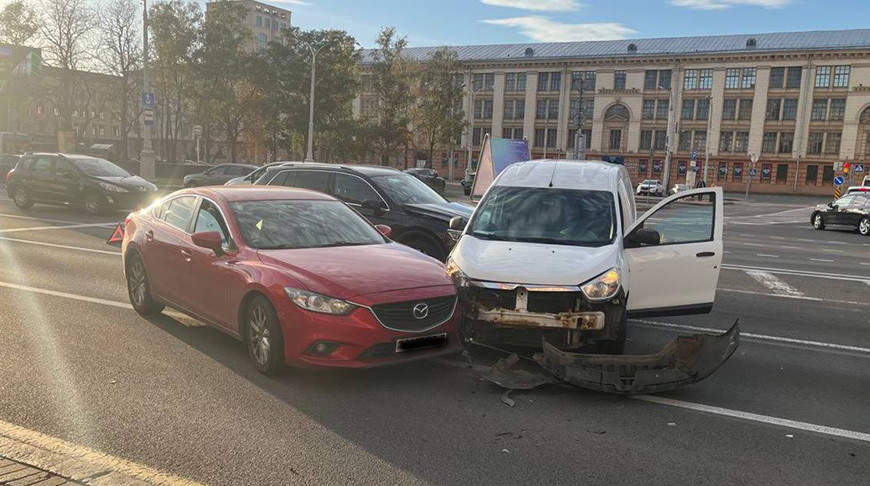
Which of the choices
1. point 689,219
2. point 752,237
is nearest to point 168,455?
point 689,219

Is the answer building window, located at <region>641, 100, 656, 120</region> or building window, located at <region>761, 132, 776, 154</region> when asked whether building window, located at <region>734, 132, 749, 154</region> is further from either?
building window, located at <region>641, 100, 656, 120</region>

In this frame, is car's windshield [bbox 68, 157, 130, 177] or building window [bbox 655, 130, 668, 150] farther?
building window [bbox 655, 130, 668, 150]

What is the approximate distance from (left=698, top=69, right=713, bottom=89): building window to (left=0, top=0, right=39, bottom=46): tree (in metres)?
65.9

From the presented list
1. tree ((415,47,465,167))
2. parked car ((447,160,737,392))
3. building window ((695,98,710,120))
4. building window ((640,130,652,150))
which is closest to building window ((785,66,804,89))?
building window ((695,98,710,120))

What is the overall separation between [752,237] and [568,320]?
1845 centimetres

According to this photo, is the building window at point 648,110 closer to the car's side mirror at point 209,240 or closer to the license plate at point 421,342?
the license plate at point 421,342

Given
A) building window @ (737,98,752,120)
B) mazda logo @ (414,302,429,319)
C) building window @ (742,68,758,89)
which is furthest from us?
building window @ (737,98,752,120)

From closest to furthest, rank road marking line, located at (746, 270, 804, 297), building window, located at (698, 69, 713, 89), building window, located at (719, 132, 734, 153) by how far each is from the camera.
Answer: road marking line, located at (746, 270, 804, 297) < building window, located at (719, 132, 734, 153) < building window, located at (698, 69, 713, 89)

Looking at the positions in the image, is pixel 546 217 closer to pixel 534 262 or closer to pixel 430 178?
pixel 534 262

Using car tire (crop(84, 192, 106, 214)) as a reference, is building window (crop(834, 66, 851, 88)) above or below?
above

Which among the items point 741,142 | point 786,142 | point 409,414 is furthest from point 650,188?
point 409,414

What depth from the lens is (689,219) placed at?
287 inches

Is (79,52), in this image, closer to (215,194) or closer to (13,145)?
(13,145)

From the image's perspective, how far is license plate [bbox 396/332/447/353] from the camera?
523 centimetres
